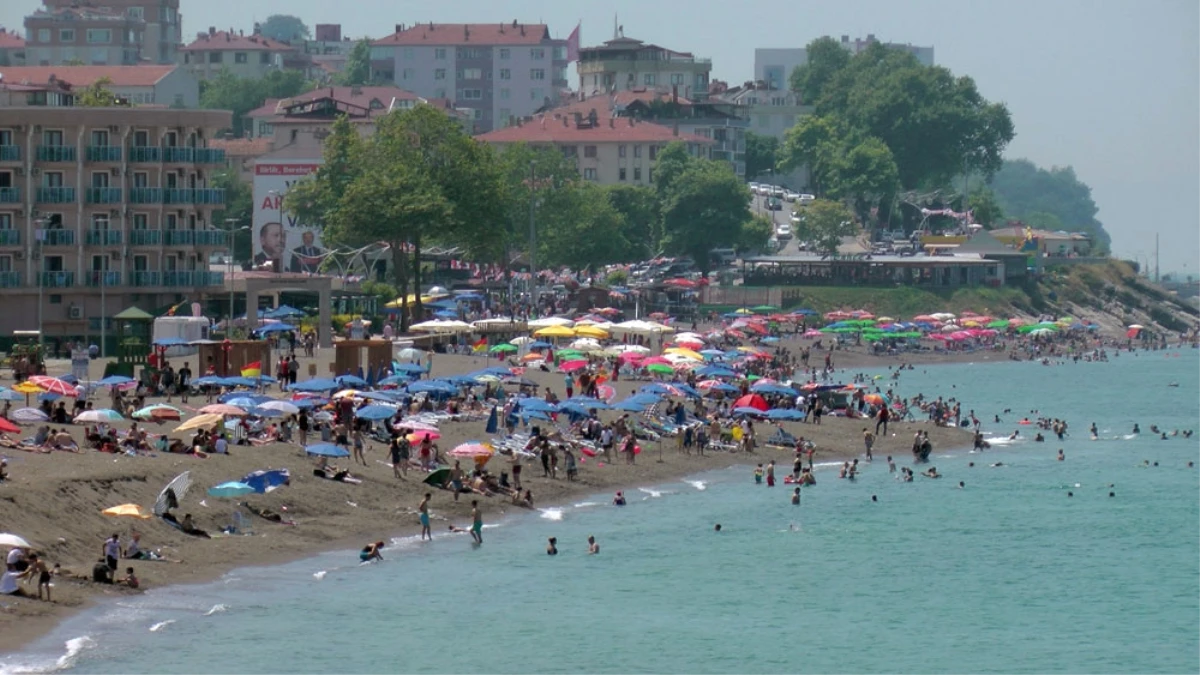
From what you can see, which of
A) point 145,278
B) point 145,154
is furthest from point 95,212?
point 145,278

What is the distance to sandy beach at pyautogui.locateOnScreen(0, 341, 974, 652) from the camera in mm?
42031

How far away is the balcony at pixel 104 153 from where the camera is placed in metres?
80.2

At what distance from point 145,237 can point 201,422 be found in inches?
1218

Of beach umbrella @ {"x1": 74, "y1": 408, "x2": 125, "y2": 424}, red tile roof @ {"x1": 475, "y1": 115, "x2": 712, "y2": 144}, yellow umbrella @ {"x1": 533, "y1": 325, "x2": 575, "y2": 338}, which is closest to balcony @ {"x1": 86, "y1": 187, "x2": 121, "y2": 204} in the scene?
yellow umbrella @ {"x1": 533, "y1": 325, "x2": 575, "y2": 338}

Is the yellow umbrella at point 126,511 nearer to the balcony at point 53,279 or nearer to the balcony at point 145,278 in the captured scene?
the balcony at point 53,279

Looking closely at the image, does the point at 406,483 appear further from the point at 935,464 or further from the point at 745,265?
the point at 745,265

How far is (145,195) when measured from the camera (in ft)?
268

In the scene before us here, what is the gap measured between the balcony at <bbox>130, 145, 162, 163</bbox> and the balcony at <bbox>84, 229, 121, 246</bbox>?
2906 millimetres

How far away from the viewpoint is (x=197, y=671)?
1451 inches

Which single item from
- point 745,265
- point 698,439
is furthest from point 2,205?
point 745,265

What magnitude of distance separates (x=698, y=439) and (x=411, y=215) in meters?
31.9

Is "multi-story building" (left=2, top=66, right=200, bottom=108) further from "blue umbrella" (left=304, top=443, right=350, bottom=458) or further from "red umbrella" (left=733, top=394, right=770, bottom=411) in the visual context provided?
"blue umbrella" (left=304, top=443, right=350, bottom=458)

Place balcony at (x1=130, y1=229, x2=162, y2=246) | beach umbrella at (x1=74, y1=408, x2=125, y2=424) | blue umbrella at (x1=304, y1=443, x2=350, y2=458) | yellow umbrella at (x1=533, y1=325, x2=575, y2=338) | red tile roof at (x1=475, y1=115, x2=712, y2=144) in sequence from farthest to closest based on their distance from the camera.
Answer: red tile roof at (x1=475, y1=115, x2=712, y2=144) → yellow umbrella at (x1=533, y1=325, x2=575, y2=338) → balcony at (x1=130, y1=229, x2=162, y2=246) → blue umbrella at (x1=304, y1=443, x2=350, y2=458) → beach umbrella at (x1=74, y1=408, x2=125, y2=424)

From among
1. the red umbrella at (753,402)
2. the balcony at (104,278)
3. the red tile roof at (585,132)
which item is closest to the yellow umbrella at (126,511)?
the red umbrella at (753,402)
